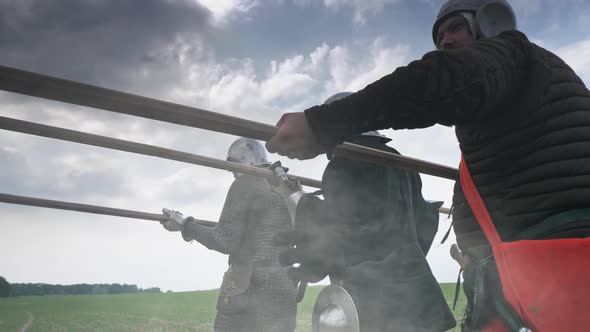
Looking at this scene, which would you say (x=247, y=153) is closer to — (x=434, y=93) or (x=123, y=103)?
(x=123, y=103)

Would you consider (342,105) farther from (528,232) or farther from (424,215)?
(424,215)

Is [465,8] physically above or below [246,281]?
above

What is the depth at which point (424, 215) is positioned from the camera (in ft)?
→ 9.75

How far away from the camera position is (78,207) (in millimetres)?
5234

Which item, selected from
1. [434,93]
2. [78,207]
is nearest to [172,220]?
[78,207]

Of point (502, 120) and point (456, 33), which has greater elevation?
point (456, 33)

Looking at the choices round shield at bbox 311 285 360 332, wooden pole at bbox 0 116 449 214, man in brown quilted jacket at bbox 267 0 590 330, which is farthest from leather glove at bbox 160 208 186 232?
man in brown quilted jacket at bbox 267 0 590 330

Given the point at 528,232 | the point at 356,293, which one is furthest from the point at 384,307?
the point at 528,232

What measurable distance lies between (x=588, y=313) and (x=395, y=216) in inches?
53.3

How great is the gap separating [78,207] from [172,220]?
995mm

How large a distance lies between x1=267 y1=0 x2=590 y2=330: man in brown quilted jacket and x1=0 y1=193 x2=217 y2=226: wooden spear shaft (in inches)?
155

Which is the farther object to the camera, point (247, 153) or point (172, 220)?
point (172, 220)

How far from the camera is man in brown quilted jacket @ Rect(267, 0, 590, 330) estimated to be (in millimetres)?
1360

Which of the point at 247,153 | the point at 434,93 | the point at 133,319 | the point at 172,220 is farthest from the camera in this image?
the point at 133,319
